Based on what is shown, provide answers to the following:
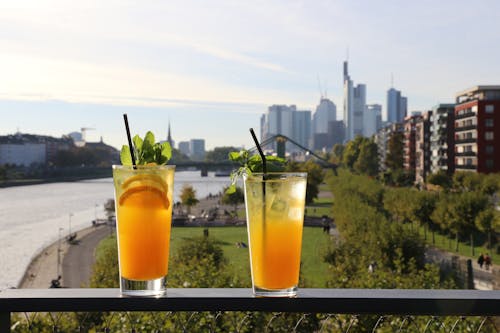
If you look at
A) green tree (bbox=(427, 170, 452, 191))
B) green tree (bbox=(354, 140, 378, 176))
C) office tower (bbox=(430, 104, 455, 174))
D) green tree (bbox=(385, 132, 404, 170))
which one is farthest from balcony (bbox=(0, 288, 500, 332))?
green tree (bbox=(354, 140, 378, 176))

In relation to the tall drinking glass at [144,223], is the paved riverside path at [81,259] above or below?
below

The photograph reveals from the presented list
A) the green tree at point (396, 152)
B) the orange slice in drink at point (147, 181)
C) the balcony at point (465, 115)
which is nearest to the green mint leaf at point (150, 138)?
the orange slice in drink at point (147, 181)

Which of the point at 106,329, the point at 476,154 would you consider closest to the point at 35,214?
the point at 476,154

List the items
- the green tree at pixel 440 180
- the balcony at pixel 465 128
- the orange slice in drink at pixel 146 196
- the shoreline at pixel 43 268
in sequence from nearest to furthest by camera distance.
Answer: the orange slice in drink at pixel 146 196 → the shoreline at pixel 43 268 → the balcony at pixel 465 128 → the green tree at pixel 440 180

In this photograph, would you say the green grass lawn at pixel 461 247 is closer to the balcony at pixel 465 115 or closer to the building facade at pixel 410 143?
the balcony at pixel 465 115

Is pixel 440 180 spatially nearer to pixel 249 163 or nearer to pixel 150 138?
pixel 249 163
